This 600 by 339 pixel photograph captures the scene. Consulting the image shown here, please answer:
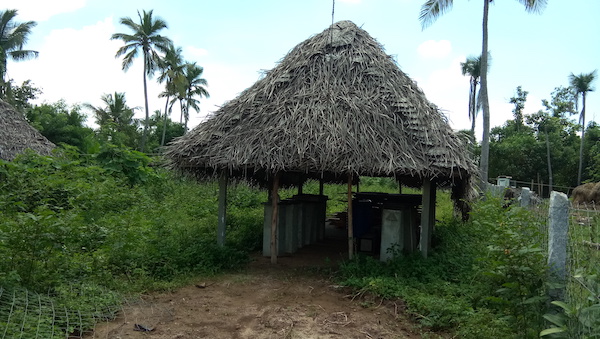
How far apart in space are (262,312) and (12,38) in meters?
27.5

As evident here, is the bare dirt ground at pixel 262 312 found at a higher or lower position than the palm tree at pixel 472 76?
lower

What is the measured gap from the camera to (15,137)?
1268 centimetres

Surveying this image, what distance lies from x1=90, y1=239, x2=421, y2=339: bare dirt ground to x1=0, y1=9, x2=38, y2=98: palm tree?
25.3 meters

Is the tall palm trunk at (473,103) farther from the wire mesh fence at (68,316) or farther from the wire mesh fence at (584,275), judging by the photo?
the wire mesh fence at (68,316)

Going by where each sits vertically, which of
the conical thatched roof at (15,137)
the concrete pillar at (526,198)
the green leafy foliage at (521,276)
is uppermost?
the conical thatched roof at (15,137)

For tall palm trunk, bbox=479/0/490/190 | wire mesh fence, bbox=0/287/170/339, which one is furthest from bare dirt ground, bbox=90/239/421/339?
tall palm trunk, bbox=479/0/490/190

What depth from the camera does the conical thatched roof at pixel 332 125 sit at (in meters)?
6.54

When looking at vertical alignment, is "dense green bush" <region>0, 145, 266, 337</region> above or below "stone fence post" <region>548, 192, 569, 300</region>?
below

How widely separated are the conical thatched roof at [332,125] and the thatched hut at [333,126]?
16 millimetres

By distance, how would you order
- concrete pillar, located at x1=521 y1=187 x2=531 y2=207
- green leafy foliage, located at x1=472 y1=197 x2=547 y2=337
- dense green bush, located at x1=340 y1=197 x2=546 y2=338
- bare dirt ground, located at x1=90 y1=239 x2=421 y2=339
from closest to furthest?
1. green leafy foliage, located at x1=472 y1=197 x2=547 y2=337
2. dense green bush, located at x1=340 y1=197 x2=546 y2=338
3. bare dirt ground, located at x1=90 y1=239 x2=421 y2=339
4. concrete pillar, located at x1=521 y1=187 x2=531 y2=207

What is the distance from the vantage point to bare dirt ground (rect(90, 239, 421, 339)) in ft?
15.1

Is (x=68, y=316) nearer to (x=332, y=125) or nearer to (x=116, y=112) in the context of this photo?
(x=332, y=125)

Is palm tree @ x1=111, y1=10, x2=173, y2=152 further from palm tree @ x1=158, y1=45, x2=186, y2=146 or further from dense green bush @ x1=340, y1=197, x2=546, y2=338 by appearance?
dense green bush @ x1=340, y1=197, x2=546, y2=338

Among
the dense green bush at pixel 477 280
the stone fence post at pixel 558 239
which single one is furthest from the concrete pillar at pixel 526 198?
the stone fence post at pixel 558 239
